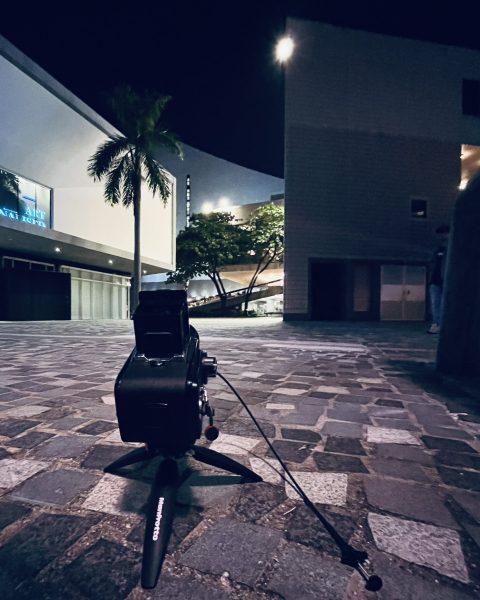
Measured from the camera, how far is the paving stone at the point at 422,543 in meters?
1.17

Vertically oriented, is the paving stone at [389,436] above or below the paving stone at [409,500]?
below

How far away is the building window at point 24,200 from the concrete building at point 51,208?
0.14 feet

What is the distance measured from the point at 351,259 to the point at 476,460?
1505 centimetres

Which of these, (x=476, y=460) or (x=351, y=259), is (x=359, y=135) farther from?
(x=476, y=460)

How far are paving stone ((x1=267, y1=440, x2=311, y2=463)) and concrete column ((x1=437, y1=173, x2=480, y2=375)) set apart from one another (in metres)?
2.86

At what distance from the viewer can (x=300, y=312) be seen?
1623cm

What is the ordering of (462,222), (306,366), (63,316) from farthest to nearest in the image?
(63,316) → (306,366) → (462,222)

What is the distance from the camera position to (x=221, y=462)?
166 cm

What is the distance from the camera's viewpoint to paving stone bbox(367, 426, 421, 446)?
2.24 m

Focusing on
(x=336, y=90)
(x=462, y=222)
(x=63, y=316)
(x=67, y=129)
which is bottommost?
(x=63, y=316)

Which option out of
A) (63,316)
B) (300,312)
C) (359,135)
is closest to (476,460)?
(300,312)

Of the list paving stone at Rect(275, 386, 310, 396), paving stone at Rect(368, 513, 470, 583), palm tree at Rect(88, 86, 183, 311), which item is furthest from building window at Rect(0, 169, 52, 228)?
paving stone at Rect(368, 513, 470, 583)

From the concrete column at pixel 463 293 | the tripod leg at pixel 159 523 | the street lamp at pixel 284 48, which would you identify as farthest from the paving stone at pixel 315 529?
the street lamp at pixel 284 48

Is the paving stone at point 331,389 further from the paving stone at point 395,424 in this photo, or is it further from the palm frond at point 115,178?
the palm frond at point 115,178
